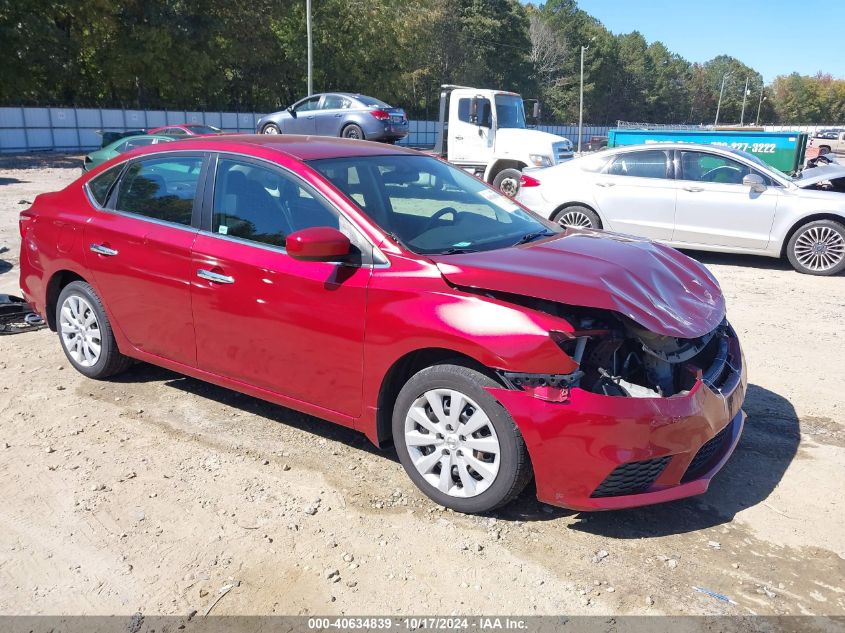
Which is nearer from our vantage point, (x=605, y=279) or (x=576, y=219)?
(x=605, y=279)

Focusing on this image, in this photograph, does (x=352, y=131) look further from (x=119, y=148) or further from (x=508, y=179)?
(x=508, y=179)

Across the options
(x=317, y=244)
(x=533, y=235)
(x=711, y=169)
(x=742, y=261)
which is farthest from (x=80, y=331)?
(x=742, y=261)

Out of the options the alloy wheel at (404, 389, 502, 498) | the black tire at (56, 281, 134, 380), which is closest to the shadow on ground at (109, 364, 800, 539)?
the black tire at (56, 281, 134, 380)

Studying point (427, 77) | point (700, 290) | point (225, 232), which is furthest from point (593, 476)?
point (427, 77)

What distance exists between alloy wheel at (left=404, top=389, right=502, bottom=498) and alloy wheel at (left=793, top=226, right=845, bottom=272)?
24.2ft

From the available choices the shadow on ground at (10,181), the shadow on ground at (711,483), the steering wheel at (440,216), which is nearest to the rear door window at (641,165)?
the shadow on ground at (711,483)

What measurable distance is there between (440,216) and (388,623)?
7.34 ft

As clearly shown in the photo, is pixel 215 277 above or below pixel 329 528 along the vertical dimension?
above

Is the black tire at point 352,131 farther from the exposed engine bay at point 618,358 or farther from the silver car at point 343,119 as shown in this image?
the exposed engine bay at point 618,358

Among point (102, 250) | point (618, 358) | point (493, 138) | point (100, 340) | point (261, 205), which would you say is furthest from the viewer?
point (493, 138)

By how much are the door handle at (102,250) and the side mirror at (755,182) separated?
7.51 metres

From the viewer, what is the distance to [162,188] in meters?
4.54

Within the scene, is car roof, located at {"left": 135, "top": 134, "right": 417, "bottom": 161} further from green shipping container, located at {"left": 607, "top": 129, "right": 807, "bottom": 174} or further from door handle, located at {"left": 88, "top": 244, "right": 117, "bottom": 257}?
green shipping container, located at {"left": 607, "top": 129, "right": 807, "bottom": 174}

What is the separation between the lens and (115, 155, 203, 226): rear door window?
4.34 m
